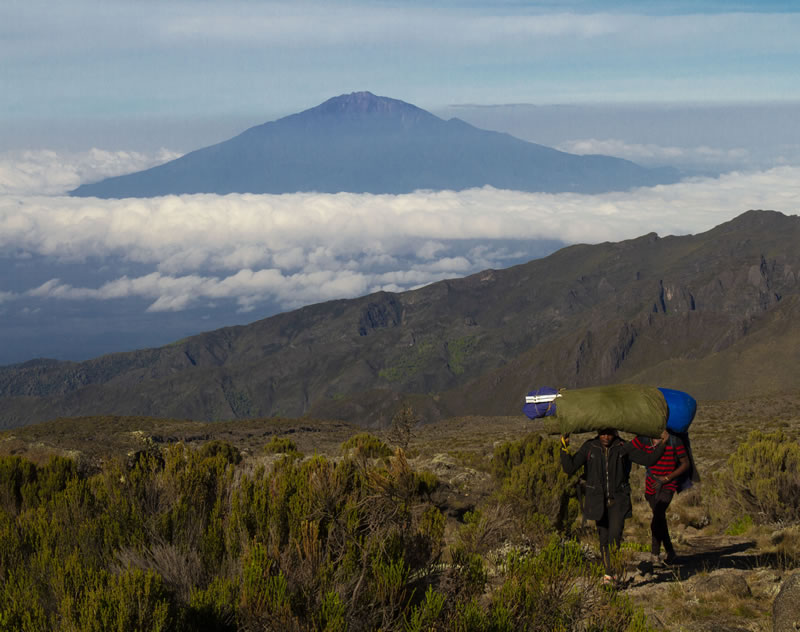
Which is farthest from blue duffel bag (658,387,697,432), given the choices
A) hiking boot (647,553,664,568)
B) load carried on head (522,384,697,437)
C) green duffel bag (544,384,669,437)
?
hiking boot (647,553,664,568)

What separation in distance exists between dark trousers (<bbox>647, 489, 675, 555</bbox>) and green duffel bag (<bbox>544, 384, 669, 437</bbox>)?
6.05ft

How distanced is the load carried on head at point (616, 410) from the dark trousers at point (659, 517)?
1.40 meters

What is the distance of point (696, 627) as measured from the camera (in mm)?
7188

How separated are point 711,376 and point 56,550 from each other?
184127 millimetres

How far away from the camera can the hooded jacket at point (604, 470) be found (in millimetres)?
9180

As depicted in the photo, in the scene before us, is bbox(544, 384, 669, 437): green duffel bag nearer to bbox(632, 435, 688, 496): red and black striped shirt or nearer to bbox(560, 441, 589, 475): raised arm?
bbox(560, 441, 589, 475): raised arm

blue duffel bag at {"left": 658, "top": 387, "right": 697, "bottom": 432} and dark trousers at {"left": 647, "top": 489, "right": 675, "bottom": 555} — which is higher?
blue duffel bag at {"left": 658, "top": 387, "right": 697, "bottom": 432}

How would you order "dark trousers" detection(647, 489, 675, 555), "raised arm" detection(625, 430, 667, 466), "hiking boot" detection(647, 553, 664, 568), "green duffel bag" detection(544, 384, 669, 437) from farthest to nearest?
"hiking boot" detection(647, 553, 664, 568) → "dark trousers" detection(647, 489, 675, 555) → "raised arm" detection(625, 430, 667, 466) → "green duffel bag" detection(544, 384, 669, 437)

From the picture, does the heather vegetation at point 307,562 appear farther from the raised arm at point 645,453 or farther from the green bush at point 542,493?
the raised arm at point 645,453

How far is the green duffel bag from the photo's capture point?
8.44 metres

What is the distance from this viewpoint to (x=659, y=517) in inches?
406

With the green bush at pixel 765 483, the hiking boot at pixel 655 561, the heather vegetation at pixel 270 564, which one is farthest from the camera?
the green bush at pixel 765 483

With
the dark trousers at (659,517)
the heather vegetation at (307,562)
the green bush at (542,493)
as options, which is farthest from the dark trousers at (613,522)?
the green bush at (542,493)

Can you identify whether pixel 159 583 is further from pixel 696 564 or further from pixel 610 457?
pixel 696 564
